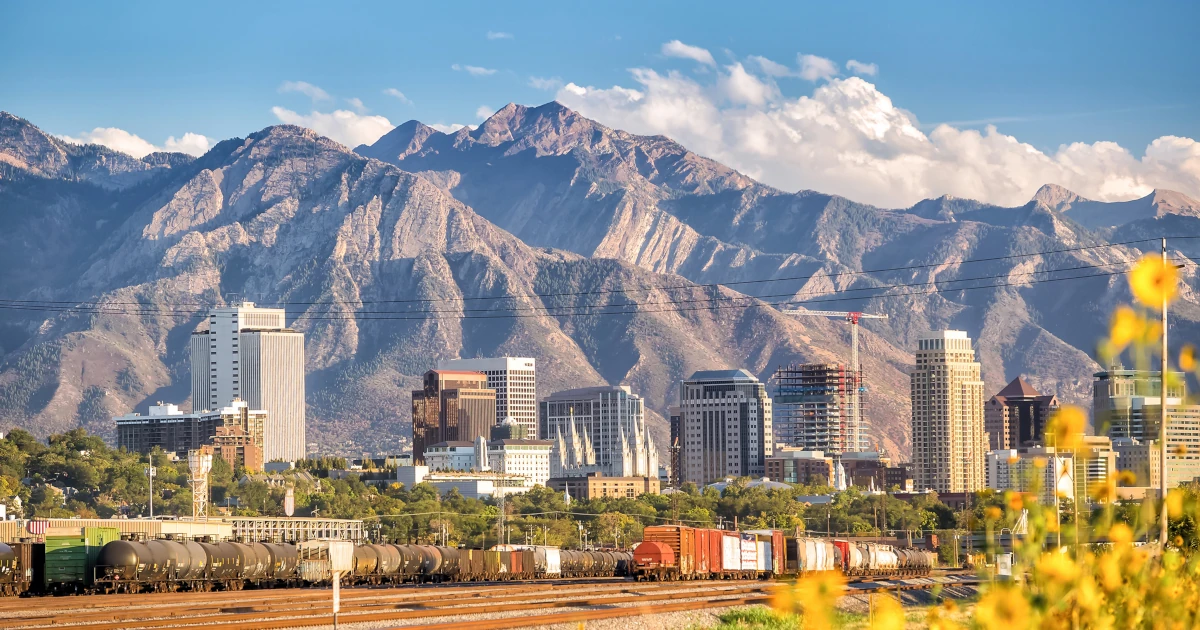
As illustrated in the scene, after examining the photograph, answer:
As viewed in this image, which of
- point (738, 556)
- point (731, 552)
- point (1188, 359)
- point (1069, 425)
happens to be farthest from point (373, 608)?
point (738, 556)

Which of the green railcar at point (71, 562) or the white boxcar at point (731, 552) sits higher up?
the green railcar at point (71, 562)

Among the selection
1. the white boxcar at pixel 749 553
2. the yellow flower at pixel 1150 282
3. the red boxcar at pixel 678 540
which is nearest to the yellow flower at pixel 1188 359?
the yellow flower at pixel 1150 282

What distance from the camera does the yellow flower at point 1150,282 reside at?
8727 millimetres

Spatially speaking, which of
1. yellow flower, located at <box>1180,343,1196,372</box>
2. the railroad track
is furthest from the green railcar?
yellow flower, located at <box>1180,343,1196,372</box>

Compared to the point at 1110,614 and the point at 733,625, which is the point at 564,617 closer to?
the point at 733,625

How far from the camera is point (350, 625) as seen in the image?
43312 mm

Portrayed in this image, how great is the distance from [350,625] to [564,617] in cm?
669

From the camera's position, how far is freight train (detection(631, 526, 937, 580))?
88.5m

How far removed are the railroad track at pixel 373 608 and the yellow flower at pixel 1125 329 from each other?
31.3 meters

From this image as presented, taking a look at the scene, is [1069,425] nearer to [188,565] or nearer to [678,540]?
[188,565]

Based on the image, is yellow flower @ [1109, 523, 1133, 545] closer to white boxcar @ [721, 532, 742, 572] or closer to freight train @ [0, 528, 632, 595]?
freight train @ [0, 528, 632, 595]

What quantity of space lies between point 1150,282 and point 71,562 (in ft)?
224

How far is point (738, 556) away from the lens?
9975 centimetres

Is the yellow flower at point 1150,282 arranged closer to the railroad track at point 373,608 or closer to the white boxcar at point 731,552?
the railroad track at point 373,608
